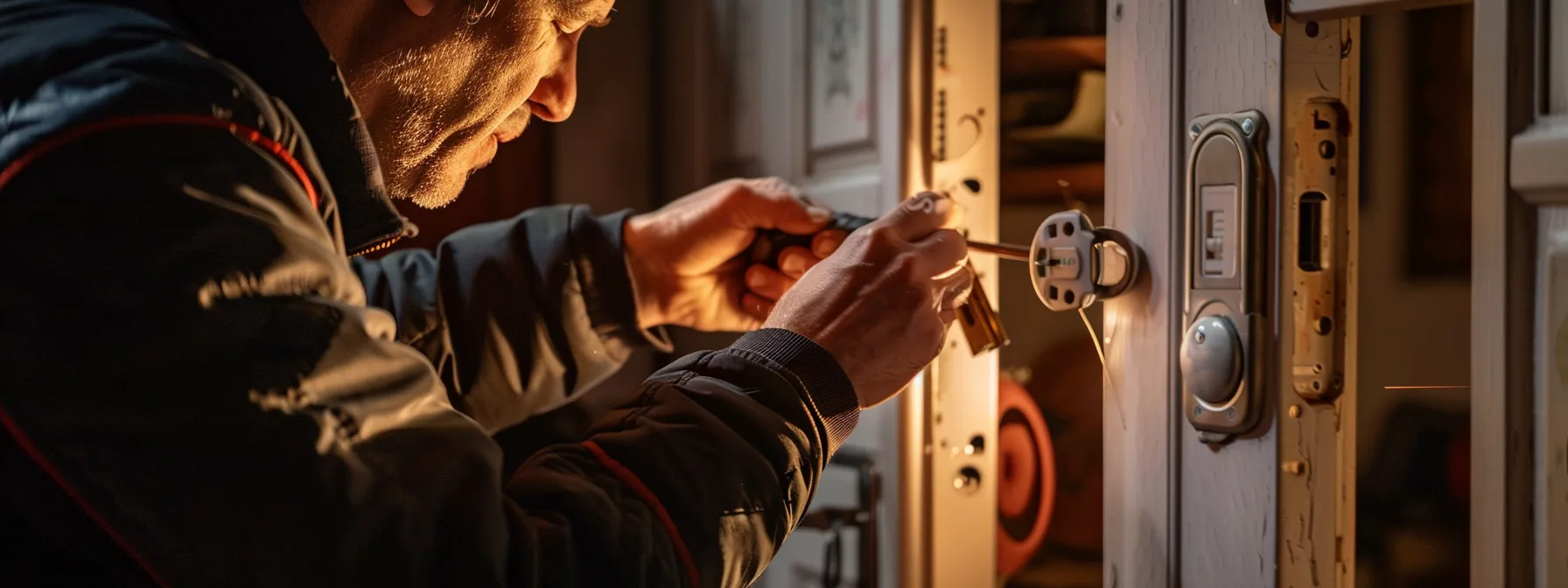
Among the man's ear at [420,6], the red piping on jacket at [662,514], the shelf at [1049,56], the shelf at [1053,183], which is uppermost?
the shelf at [1049,56]

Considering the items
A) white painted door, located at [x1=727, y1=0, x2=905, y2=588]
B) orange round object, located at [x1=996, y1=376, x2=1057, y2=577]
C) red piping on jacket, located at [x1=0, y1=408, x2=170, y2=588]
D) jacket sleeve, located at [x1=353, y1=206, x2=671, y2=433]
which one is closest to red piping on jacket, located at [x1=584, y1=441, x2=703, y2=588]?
red piping on jacket, located at [x1=0, y1=408, x2=170, y2=588]

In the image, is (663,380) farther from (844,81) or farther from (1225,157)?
(844,81)

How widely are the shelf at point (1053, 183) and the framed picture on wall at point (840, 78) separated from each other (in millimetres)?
194

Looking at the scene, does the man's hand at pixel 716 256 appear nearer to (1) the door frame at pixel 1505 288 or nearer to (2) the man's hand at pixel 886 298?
(2) the man's hand at pixel 886 298

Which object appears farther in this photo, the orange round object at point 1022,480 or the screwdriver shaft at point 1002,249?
the orange round object at point 1022,480

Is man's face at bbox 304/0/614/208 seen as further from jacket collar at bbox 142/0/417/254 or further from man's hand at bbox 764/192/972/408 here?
man's hand at bbox 764/192/972/408

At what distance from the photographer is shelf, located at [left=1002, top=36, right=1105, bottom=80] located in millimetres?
1344

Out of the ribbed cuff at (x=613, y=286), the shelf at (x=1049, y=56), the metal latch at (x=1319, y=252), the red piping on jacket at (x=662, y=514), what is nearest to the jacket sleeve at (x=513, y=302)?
the ribbed cuff at (x=613, y=286)

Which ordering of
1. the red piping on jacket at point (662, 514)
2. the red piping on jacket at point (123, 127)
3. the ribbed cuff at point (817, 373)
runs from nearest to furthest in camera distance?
the red piping on jacket at point (123, 127) → the red piping on jacket at point (662, 514) → the ribbed cuff at point (817, 373)

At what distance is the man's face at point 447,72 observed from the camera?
905mm

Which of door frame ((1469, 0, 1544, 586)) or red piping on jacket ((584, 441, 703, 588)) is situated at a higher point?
door frame ((1469, 0, 1544, 586))

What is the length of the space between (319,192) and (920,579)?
0.91m

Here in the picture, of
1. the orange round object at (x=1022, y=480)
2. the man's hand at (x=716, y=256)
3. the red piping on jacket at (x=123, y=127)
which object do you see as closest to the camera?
the red piping on jacket at (x=123, y=127)

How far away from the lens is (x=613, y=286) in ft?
4.39
